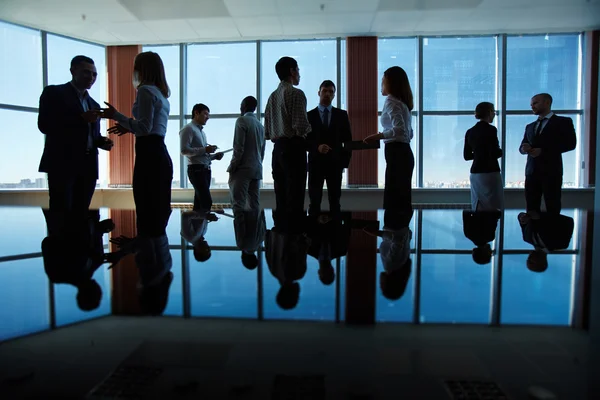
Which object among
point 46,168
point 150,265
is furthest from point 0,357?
point 46,168

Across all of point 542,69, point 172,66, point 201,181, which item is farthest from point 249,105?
point 542,69

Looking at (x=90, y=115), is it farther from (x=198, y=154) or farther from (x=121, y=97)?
(x=121, y=97)

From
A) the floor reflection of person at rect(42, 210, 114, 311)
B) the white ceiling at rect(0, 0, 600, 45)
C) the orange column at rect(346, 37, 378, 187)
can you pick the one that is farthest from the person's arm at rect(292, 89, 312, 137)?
the orange column at rect(346, 37, 378, 187)

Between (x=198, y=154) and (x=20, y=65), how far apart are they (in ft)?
22.8

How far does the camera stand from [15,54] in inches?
373

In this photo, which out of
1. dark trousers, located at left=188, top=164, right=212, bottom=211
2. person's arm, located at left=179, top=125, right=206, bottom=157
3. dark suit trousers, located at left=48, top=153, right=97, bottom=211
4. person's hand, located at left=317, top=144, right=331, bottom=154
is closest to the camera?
dark suit trousers, located at left=48, top=153, right=97, bottom=211

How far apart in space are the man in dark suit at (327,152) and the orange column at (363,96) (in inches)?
223

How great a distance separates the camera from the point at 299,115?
363cm

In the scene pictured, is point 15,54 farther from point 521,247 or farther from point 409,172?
point 521,247

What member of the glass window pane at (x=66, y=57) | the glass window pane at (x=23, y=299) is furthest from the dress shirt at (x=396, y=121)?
the glass window pane at (x=66, y=57)

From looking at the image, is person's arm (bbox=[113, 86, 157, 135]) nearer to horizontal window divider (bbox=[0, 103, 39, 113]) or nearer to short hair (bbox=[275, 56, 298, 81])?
short hair (bbox=[275, 56, 298, 81])

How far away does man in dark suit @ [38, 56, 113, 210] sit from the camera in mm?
3109

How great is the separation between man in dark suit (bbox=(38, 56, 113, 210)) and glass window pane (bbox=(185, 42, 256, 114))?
7.53m

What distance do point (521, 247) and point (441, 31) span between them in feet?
32.4
